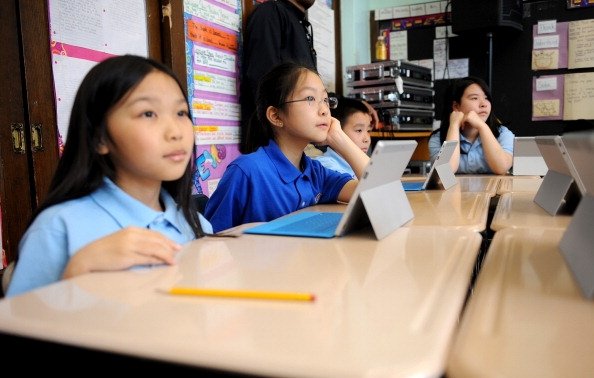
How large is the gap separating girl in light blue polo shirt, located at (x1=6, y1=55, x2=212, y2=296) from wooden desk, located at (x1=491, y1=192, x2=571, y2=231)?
70cm

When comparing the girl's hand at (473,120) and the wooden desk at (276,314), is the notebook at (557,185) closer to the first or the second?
the wooden desk at (276,314)

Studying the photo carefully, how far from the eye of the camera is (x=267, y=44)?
8.77 ft

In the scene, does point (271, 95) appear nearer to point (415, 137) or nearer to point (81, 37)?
point (81, 37)

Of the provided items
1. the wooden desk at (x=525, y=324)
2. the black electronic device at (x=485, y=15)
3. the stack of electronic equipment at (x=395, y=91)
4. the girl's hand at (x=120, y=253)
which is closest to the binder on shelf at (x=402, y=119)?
the stack of electronic equipment at (x=395, y=91)

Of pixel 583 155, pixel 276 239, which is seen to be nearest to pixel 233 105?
pixel 276 239

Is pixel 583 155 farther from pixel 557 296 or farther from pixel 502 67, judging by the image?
pixel 502 67

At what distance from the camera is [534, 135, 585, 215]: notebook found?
1.18 metres

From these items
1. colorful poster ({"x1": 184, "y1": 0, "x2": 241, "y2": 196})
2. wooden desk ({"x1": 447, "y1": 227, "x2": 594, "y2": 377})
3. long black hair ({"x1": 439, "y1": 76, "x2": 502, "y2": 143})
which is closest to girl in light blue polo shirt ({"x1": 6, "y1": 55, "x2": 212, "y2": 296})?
wooden desk ({"x1": 447, "y1": 227, "x2": 594, "y2": 377})

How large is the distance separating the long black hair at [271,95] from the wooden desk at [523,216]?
74cm

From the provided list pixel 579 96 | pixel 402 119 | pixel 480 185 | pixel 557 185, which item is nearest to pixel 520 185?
pixel 480 185

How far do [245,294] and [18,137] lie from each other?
1.35 meters

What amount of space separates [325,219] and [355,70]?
8.55ft

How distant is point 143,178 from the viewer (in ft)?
3.30

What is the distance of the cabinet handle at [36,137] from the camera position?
168 centimetres
